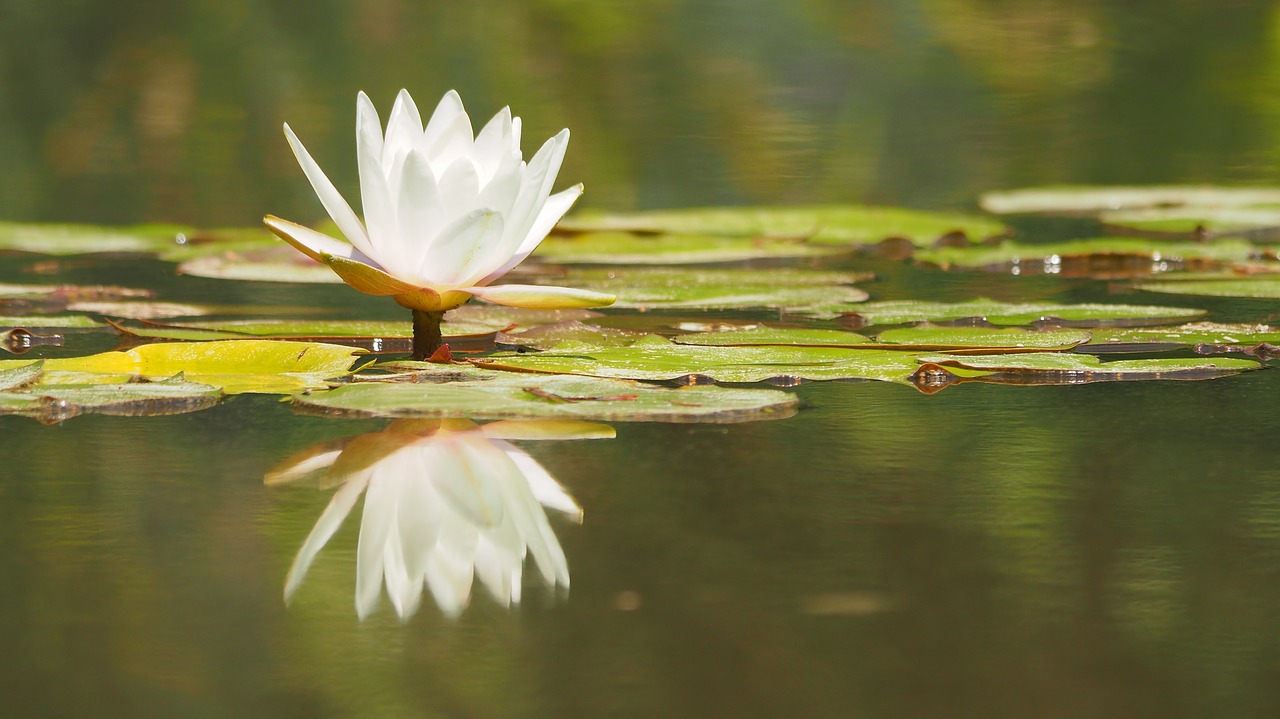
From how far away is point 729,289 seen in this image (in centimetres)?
172

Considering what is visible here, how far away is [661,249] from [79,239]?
3.34 ft

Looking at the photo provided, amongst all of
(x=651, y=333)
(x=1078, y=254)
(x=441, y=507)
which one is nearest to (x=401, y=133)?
(x=651, y=333)

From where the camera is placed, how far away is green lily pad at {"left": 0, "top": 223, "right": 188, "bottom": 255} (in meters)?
2.19

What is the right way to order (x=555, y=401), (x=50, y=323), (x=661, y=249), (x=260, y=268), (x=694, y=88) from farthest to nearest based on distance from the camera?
(x=694, y=88)
(x=661, y=249)
(x=260, y=268)
(x=50, y=323)
(x=555, y=401)

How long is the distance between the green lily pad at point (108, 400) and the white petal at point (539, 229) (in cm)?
27

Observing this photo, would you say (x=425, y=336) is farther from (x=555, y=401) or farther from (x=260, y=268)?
(x=260, y=268)

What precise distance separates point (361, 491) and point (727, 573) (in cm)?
26

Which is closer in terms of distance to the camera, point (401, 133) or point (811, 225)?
point (401, 133)

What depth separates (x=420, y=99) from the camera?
4363mm

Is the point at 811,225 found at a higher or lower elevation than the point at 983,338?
higher

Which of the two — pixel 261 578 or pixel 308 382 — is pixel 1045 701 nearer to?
pixel 261 578

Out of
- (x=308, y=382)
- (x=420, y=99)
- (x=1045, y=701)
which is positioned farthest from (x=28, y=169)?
(x=1045, y=701)

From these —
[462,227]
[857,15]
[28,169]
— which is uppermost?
[857,15]

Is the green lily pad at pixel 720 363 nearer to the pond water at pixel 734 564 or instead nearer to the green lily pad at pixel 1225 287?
the pond water at pixel 734 564
